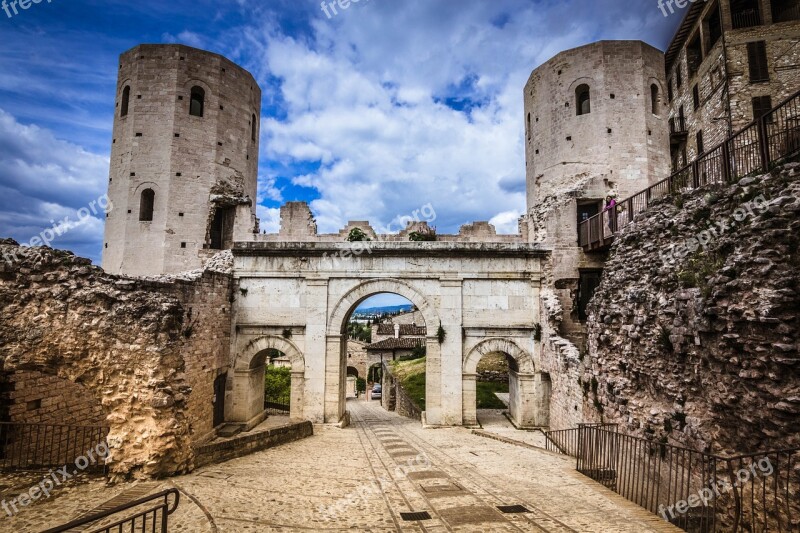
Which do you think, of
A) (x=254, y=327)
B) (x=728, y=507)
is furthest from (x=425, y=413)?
(x=728, y=507)

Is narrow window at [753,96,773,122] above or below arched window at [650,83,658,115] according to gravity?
above

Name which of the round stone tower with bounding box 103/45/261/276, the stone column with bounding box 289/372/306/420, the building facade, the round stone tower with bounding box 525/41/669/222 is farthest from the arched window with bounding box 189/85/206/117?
the building facade

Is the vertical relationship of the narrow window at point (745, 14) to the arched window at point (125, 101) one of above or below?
above

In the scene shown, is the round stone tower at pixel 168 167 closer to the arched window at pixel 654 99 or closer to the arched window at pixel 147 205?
the arched window at pixel 147 205

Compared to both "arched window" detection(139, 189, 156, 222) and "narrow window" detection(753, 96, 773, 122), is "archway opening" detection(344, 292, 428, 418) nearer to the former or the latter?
"arched window" detection(139, 189, 156, 222)

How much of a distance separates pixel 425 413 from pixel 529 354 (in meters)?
4.57

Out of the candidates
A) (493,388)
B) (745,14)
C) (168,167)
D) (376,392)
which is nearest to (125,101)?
(168,167)

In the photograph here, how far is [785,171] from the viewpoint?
5.77m

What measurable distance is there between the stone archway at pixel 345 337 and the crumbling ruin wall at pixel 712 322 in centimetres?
670

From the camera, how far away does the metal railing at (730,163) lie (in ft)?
22.6

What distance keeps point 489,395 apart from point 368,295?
9.39 meters

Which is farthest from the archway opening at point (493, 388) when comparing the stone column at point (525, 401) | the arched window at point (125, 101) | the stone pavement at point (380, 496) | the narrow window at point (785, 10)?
the narrow window at point (785, 10)

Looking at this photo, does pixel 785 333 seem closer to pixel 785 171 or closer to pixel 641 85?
pixel 785 171

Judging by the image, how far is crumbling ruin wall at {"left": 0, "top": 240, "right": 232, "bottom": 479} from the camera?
8.17 m
